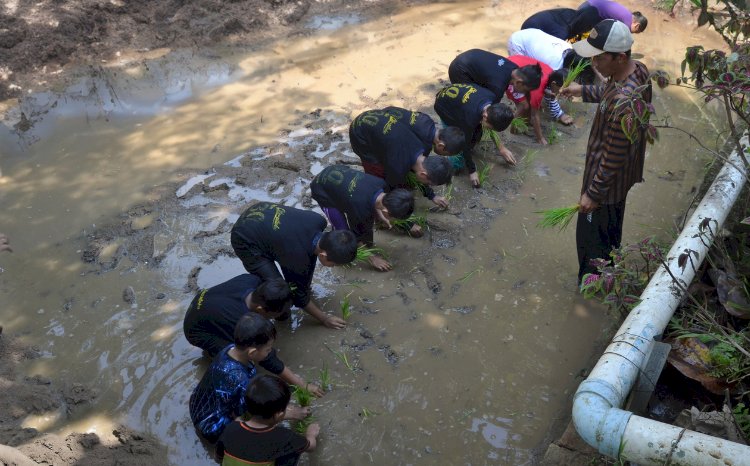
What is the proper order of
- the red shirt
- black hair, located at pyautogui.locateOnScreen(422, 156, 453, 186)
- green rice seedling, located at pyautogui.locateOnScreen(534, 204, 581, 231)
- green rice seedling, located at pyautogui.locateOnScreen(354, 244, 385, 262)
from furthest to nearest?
the red shirt, green rice seedling, located at pyautogui.locateOnScreen(354, 244, 385, 262), black hair, located at pyautogui.locateOnScreen(422, 156, 453, 186), green rice seedling, located at pyautogui.locateOnScreen(534, 204, 581, 231)

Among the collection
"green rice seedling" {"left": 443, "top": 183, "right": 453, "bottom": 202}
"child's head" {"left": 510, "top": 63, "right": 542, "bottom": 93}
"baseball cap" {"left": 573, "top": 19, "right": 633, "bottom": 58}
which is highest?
"baseball cap" {"left": 573, "top": 19, "right": 633, "bottom": 58}

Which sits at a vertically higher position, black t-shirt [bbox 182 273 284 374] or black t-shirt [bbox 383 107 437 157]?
black t-shirt [bbox 383 107 437 157]

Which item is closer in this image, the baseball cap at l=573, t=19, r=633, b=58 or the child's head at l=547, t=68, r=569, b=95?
the baseball cap at l=573, t=19, r=633, b=58

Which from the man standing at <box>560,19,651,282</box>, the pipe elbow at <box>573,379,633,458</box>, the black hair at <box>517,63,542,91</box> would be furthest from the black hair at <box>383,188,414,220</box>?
the black hair at <box>517,63,542,91</box>

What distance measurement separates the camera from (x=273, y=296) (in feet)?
11.1

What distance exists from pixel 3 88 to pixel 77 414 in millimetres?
A: 4059

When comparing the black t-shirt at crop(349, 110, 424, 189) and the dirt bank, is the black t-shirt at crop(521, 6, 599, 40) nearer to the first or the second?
the black t-shirt at crop(349, 110, 424, 189)

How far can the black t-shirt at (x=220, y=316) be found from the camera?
3.46m

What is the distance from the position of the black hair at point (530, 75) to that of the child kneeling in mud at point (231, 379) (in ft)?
10.4

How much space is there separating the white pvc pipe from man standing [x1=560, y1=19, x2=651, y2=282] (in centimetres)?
52

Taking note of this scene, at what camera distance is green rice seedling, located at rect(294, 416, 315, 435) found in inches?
134

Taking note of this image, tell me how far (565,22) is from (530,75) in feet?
5.28

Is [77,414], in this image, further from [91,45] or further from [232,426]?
[91,45]

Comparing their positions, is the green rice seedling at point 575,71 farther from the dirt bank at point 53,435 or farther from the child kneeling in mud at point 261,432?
the dirt bank at point 53,435
